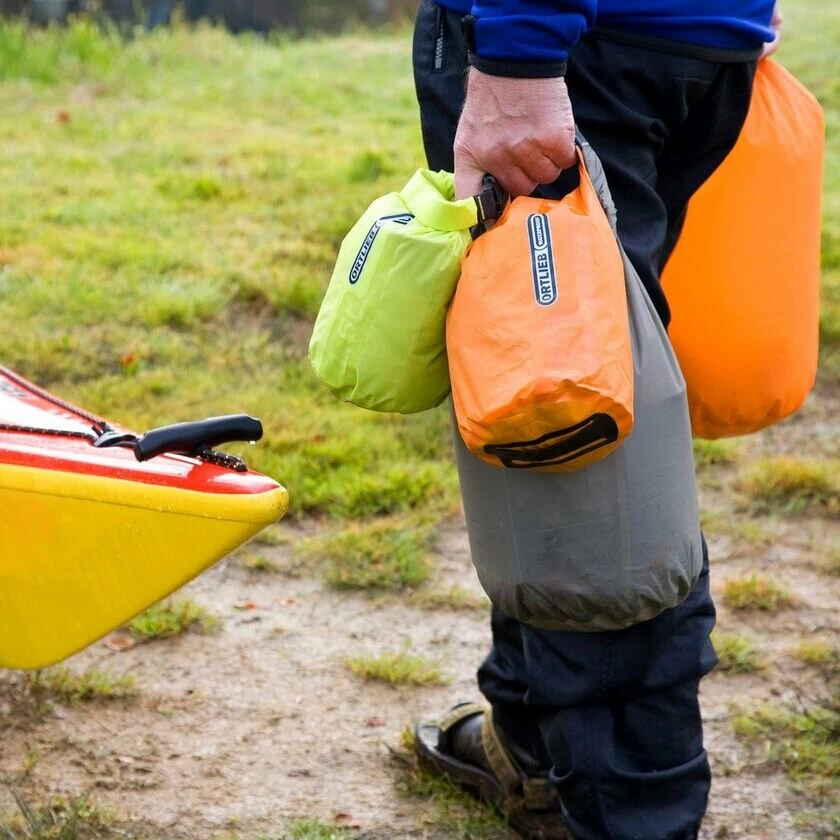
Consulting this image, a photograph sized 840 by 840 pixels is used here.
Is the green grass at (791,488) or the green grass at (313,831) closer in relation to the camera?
the green grass at (313,831)

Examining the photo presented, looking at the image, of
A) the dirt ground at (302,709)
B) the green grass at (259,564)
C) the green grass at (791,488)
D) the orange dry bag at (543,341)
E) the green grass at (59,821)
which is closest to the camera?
the orange dry bag at (543,341)

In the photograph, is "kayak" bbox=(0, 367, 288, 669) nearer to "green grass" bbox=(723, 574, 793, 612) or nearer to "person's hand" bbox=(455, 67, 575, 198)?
"person's hand" bbox=(455, 67, 575, 198)

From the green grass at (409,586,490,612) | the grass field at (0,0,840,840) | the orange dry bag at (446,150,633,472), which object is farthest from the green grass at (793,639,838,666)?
the orange dry bag at (446,150,633,472)

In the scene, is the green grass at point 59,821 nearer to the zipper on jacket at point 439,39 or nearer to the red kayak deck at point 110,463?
the red kayak deck at point 110,463

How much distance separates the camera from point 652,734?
1853 mm

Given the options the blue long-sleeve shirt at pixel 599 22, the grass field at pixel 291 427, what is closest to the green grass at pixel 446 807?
the grass field at pixel 291 427

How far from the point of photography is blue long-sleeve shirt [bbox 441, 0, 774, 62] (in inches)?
61.4

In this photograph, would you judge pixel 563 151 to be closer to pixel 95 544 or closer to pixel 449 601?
pixel 95 544

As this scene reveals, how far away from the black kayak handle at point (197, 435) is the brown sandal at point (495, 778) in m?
0.74

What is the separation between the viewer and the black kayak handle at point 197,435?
5.68 ft

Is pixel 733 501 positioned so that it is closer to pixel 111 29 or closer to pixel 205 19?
pixel 111 29

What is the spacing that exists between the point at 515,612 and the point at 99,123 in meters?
5.32

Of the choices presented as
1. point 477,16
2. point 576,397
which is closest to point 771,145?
point 477,16

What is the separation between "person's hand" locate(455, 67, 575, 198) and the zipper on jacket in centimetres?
17
